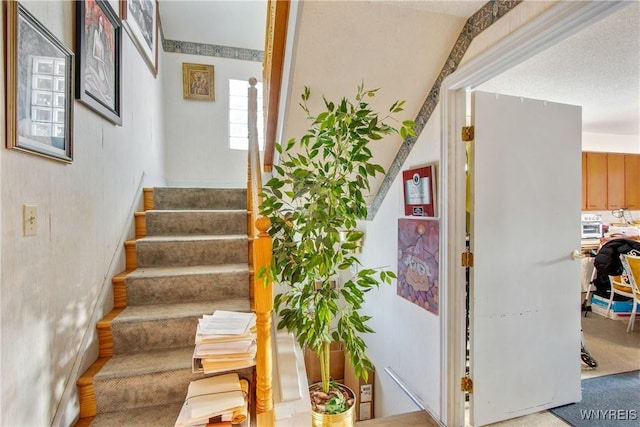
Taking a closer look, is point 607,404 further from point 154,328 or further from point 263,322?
point 154,328

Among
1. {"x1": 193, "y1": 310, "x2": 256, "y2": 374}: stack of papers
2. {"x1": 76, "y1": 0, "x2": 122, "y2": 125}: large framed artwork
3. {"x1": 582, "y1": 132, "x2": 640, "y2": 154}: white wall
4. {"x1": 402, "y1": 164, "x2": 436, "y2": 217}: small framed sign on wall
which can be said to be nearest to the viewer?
{"x1": 193, "y1": 310, "x2": 256, "y2": 374}: stack of papers

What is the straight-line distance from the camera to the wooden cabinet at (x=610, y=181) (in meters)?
4.48

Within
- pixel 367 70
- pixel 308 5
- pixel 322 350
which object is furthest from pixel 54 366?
pixel 367 70

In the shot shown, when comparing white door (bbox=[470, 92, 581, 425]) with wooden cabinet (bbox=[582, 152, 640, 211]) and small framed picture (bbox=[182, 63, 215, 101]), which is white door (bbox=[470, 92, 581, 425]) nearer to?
wooden cabinet (bbox=[582, 152, 640, 211])

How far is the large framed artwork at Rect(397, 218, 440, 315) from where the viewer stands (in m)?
2.01

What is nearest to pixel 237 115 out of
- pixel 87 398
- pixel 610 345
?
pixel 87 398

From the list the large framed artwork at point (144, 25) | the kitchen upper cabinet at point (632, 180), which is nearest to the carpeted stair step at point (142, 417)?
the large framed artwork at point (144, 25)

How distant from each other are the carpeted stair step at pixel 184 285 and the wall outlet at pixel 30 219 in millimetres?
846

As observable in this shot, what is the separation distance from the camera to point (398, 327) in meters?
2.57

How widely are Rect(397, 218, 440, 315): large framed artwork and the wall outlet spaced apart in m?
2.05

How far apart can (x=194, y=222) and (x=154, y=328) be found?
1.00 meters

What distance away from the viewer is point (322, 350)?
5.57 feet

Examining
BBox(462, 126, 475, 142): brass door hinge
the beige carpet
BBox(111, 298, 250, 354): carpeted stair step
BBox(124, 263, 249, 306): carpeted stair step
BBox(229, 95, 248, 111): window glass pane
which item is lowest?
the beige carpet

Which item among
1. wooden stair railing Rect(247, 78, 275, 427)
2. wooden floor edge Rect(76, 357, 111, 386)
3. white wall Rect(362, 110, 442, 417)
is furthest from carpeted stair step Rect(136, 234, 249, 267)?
white wall Rect(362, 110, 442, 417)
